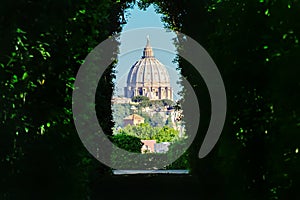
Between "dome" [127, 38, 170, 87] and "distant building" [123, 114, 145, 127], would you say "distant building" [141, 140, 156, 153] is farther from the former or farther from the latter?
"distant building" [123, 114, 145, 127]

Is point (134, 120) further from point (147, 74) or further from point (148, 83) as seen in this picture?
point (148, 83)

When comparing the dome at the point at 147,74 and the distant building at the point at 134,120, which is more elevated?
the dome at the point at 147,74

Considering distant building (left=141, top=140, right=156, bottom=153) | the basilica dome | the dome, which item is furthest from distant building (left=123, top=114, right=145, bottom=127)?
distant building (left=141, top=140, right=156, bottom=153)

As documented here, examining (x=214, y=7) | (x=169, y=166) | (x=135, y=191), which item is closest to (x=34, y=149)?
(x=214, y=7)

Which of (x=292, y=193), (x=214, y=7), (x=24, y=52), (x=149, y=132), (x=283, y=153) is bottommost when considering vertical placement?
(x=292, y=193)

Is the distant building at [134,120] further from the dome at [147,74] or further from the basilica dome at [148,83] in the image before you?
the dome at [147,74]

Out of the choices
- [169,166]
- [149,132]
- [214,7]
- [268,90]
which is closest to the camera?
[268,90]

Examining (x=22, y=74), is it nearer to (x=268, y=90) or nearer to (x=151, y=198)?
(x=268, y=90)

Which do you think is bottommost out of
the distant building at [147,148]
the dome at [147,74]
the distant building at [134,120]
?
the distant building at [147,148]

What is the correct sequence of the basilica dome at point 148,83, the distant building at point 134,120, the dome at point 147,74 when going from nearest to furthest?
the dome at point 147,74, the basilica dome at point 148,83, the distant building at point 134,120

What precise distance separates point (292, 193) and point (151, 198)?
8.47 metres

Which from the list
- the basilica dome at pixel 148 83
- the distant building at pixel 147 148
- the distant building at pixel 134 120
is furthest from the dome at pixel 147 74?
the distant building at pixel 147 148

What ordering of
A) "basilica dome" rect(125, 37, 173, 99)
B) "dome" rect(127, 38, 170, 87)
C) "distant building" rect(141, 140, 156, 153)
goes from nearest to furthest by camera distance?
"distant building" rect(141, 140, 156, 153) → "dome" rect(127, 38, 170, 87) → "basilica dome" rect(125, 37, 173, 99)

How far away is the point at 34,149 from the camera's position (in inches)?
351
